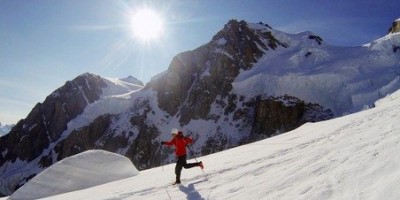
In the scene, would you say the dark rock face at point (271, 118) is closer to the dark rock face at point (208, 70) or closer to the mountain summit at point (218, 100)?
the mountain summit at point (218, 100)

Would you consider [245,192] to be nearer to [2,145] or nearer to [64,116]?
[64,116]

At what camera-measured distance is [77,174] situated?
665 inches

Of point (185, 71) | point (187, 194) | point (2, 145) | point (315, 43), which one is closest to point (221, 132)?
point (185, 71)

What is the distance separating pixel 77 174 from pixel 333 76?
238 ft

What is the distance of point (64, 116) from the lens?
147m

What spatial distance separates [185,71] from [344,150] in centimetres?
10875

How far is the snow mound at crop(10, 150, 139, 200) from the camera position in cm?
1575

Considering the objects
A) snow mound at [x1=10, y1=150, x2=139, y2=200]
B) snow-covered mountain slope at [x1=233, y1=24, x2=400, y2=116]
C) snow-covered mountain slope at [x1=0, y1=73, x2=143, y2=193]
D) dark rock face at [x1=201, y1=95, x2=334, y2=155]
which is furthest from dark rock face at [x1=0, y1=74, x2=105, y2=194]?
snow mound at [x1=10, y1=150, x2=139, y2=200]

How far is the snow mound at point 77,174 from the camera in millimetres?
15750

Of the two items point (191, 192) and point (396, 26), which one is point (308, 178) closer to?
point (191, 192)

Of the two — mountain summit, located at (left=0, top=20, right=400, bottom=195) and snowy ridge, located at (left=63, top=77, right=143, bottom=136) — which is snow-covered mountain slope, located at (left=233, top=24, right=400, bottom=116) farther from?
snowy ridge, located at (left=63, top=77, right=143, bottom=136)

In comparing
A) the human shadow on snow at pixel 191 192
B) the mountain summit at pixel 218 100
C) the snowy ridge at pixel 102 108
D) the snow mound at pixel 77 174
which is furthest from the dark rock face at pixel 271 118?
the human shadow on snow at pixel 191 192

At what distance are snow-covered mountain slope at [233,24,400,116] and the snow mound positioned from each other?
60232mm

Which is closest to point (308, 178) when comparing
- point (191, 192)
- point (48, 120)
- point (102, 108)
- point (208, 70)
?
point (191, 192)
